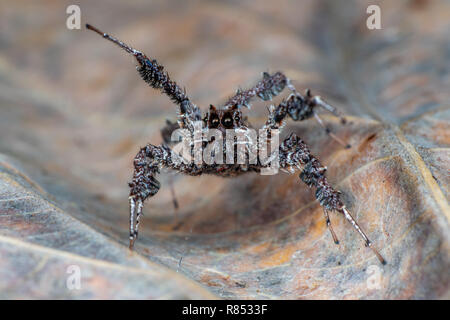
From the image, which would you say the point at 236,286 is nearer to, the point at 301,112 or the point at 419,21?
the point at 301,112

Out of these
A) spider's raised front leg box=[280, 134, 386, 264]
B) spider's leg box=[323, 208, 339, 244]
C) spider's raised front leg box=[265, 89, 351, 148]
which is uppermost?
spider's raised front leg box=[265, 89, 351, 148]

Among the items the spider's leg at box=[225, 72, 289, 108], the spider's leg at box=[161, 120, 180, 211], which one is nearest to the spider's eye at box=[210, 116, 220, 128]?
the spider's leg at box=[225, 72, 289, 108]

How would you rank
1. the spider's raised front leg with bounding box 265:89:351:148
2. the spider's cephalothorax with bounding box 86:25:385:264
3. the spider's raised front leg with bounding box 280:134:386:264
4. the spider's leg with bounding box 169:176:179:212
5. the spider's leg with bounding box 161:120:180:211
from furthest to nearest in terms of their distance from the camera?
the spider's leg with bounding box 169:176:179:212
the spider's leg with bounding box 161:120:180:211
the spider's raised front leg with bounding box 265:89:351:148
the spider's cephalothorax with bounding box 86:25:385:264
the spider's raised front leg with bounding box 280:134:386:264

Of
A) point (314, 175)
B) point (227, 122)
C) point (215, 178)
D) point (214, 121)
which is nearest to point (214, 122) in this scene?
point (214, 121)

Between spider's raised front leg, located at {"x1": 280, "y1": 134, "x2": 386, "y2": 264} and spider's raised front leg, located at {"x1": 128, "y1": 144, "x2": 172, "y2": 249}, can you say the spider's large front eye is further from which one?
spider's raised front leg, located at {"x1": 280, "y1": 134, "x2": 386, "y2": 264}

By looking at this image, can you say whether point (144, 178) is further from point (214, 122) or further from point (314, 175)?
point (314, 175)

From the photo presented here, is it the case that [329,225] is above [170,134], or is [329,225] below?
below
